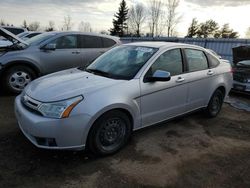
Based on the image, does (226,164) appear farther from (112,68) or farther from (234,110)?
(234,110)

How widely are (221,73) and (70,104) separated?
3.51 m

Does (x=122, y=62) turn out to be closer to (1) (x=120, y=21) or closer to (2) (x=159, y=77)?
(2) (x=159, y=77)

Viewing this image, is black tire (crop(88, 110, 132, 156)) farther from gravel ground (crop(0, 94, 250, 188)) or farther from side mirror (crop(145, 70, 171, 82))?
side mirror (crop(145, 70, 171, 82))

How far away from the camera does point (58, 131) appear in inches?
112

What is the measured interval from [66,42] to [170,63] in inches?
146

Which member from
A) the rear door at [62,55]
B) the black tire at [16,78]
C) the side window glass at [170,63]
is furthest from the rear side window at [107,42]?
the side window glass at [170,63]

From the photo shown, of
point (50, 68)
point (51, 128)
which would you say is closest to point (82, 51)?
point (50, 68)

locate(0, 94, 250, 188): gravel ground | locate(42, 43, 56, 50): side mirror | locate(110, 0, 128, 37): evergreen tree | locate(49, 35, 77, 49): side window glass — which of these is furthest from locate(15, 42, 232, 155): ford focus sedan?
locate(110, 0, 128, 37): evergreen tree

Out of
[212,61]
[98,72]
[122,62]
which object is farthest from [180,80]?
[98,72]

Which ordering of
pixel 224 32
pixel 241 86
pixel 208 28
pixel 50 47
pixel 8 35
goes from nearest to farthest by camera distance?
pixel 8 35 < pixel 50 47 < pixel 241 86 < pixel 224 32 < pixel 208 28

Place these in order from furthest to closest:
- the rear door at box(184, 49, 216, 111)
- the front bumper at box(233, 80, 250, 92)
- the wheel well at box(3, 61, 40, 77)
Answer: the front bumper at box(233, 80, 250, 92) < the wheel well at box(3, 61, 40, 77) < the rear door at box(184, 49, 216, 111)

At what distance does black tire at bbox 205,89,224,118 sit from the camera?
16.5 feet

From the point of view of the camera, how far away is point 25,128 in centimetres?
307

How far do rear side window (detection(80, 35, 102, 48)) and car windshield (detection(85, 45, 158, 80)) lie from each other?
2746 millimetres
